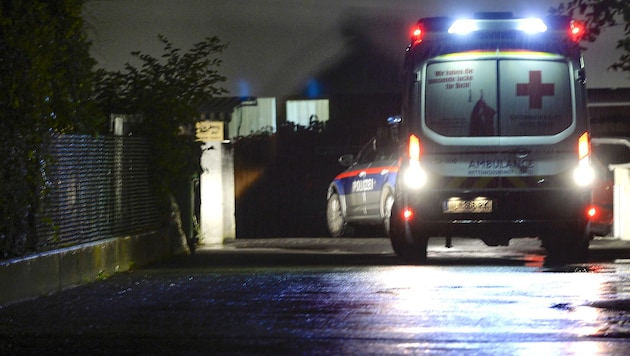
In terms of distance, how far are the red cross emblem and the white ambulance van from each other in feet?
0.04

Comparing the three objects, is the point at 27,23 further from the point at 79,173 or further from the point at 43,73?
the point at 79,173

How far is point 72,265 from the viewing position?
45.4ft

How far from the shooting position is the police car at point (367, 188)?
19.5m

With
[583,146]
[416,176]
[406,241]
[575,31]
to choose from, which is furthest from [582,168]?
[406,241]

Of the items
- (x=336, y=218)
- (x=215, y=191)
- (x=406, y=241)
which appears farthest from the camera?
(x=336, y=218)

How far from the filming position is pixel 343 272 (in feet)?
48.2

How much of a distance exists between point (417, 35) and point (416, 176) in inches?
64.7

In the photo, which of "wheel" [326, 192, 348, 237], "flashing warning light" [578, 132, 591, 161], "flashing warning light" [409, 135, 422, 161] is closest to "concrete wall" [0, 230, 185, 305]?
"flashing warning light" [409, 135, 422, 161]

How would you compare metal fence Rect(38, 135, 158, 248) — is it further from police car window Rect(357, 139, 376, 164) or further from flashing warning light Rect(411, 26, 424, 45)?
police car window Rect(357, 139, 376, 164)

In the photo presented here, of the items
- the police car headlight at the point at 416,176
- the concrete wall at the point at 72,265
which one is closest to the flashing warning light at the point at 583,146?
the police car headlight at the point at 416,176

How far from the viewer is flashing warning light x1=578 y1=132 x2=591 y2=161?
15234 mm

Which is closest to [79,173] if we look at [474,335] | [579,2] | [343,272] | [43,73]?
[43,73]

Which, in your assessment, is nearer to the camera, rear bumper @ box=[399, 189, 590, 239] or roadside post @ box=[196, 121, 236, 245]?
rear bumper @ box=[399, 189, 590, 239]

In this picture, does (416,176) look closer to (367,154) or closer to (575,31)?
(575,31)
